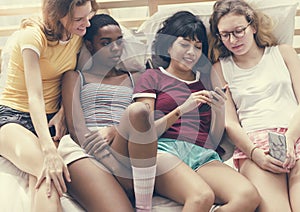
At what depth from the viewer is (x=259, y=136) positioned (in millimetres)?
1688

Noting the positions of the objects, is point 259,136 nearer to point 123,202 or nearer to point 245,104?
point 245,104

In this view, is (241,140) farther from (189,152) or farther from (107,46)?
(107,46)

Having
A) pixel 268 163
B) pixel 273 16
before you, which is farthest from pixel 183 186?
A: pixel 273 16

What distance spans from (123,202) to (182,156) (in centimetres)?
29

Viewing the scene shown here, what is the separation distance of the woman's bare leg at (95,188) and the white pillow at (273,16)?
2.09 feet

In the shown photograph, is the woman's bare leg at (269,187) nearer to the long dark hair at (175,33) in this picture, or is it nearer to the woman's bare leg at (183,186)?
the woman's bare leg at (183,186)

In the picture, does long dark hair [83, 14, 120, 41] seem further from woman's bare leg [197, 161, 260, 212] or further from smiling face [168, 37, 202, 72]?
woman's bare leg [197, 161, 260, 212]

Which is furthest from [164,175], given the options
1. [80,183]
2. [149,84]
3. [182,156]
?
[149,84]

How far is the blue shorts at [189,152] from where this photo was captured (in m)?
1.62

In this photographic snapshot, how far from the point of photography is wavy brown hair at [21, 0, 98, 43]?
5.37 feet

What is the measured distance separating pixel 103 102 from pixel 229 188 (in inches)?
21.3

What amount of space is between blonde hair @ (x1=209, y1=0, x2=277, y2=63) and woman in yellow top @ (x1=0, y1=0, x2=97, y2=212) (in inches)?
17.8

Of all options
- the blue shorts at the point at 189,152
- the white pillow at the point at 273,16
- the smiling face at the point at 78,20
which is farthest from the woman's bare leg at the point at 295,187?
the smiling face at the point at 78,20

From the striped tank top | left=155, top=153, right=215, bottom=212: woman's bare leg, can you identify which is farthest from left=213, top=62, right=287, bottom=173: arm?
the striped tank top
